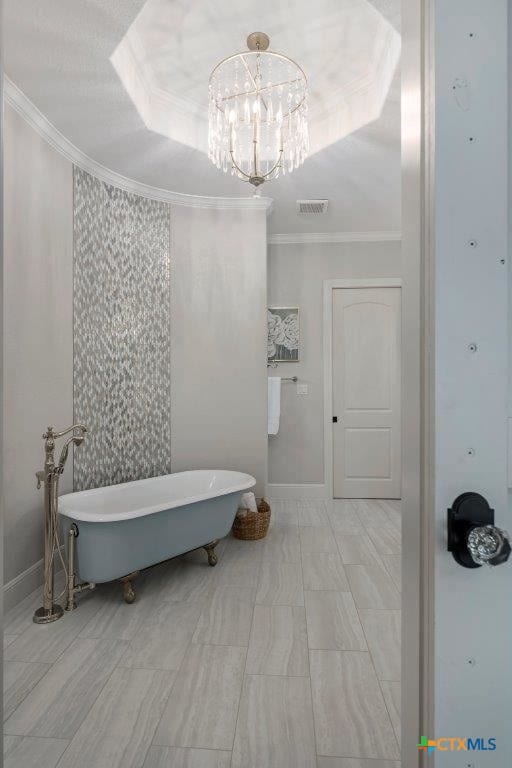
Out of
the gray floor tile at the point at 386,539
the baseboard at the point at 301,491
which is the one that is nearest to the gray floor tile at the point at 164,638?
the gray floor tile at the point at 386,539

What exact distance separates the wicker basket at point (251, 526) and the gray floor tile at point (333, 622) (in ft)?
2.94

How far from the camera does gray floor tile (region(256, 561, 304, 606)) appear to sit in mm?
2424

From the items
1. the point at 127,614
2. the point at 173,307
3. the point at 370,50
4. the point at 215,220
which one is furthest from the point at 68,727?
the point at 215,220

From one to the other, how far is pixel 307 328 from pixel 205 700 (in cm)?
341

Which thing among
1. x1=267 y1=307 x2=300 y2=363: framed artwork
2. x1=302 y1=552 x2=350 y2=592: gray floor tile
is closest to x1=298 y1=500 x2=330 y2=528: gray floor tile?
x1=302 y1=552 x2=350 y2=592: gray floor tile

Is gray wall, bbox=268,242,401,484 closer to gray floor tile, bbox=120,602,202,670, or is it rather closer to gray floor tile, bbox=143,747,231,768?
gray floor tile, bbox=120,602,202,670

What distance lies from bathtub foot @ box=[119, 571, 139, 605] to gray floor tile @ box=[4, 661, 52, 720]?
0.55 meters

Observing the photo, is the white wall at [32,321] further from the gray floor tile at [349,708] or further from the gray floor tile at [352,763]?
the gray floor tile at [352,763]

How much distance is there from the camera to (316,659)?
1.92m

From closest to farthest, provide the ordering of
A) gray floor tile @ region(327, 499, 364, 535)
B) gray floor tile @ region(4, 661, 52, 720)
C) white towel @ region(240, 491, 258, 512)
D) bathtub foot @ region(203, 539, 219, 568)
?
1. gray floor tile @ region(4, 661, 52, 720)
2. bathtub foot @ region(203, 539, 219, 568)
3. white towel @ region(240, 491, 258, 512)
4. gray floor tile @ region(327, 499, 364, 535)

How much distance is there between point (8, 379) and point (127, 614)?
1.35 m

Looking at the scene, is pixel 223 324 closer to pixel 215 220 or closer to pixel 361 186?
pixel 215 220

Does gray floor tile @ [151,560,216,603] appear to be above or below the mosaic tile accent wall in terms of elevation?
below

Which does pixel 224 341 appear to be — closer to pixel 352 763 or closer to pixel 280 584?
pixel 280 584
